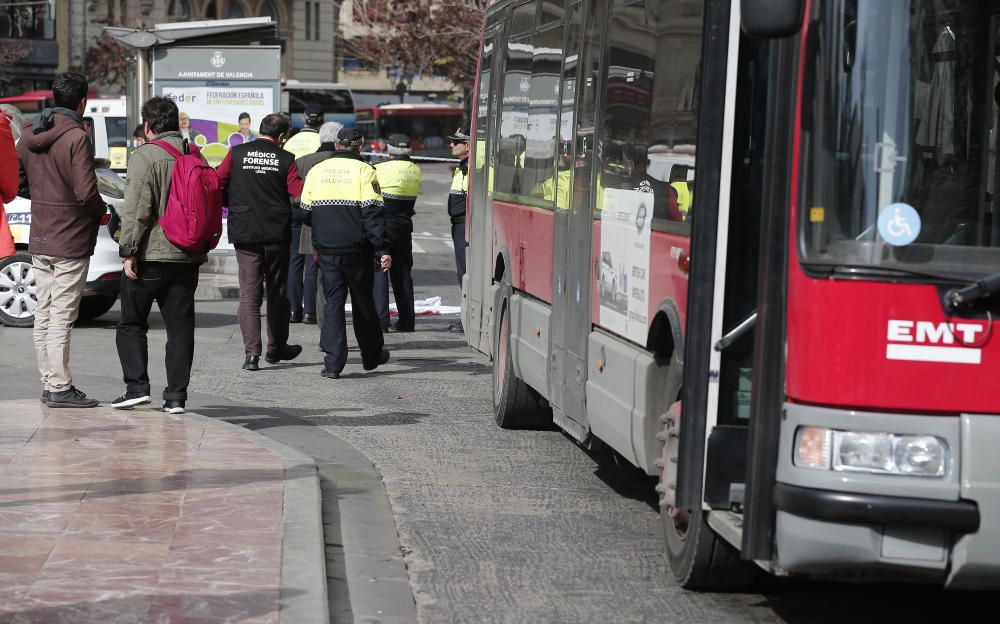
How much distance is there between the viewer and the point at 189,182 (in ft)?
31.8

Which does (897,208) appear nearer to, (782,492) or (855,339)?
(855,339)

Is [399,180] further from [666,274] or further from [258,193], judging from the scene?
[666,274]

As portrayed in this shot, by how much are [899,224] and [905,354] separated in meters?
0.40

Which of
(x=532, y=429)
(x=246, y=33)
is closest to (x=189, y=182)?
(x=532, y=429)

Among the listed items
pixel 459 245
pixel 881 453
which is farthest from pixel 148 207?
pixel 459 245

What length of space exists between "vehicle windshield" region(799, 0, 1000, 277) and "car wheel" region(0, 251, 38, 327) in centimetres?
1152

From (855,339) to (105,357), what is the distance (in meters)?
9.63

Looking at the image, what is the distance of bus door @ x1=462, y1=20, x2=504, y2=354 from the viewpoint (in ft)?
36.9

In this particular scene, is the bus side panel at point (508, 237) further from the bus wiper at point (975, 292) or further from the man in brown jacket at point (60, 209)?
the bus wiper at point (975, 292)

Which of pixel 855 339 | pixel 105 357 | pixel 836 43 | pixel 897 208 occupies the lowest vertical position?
pixel 105 357

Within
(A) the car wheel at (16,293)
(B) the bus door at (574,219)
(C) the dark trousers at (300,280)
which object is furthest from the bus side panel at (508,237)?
(A) the car wheel at (16,293)

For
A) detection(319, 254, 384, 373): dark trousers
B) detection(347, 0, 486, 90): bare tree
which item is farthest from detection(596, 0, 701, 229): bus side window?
detection(347, 0, 486, 90): bare tree

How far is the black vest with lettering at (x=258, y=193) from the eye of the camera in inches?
500

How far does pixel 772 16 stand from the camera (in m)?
4.86
